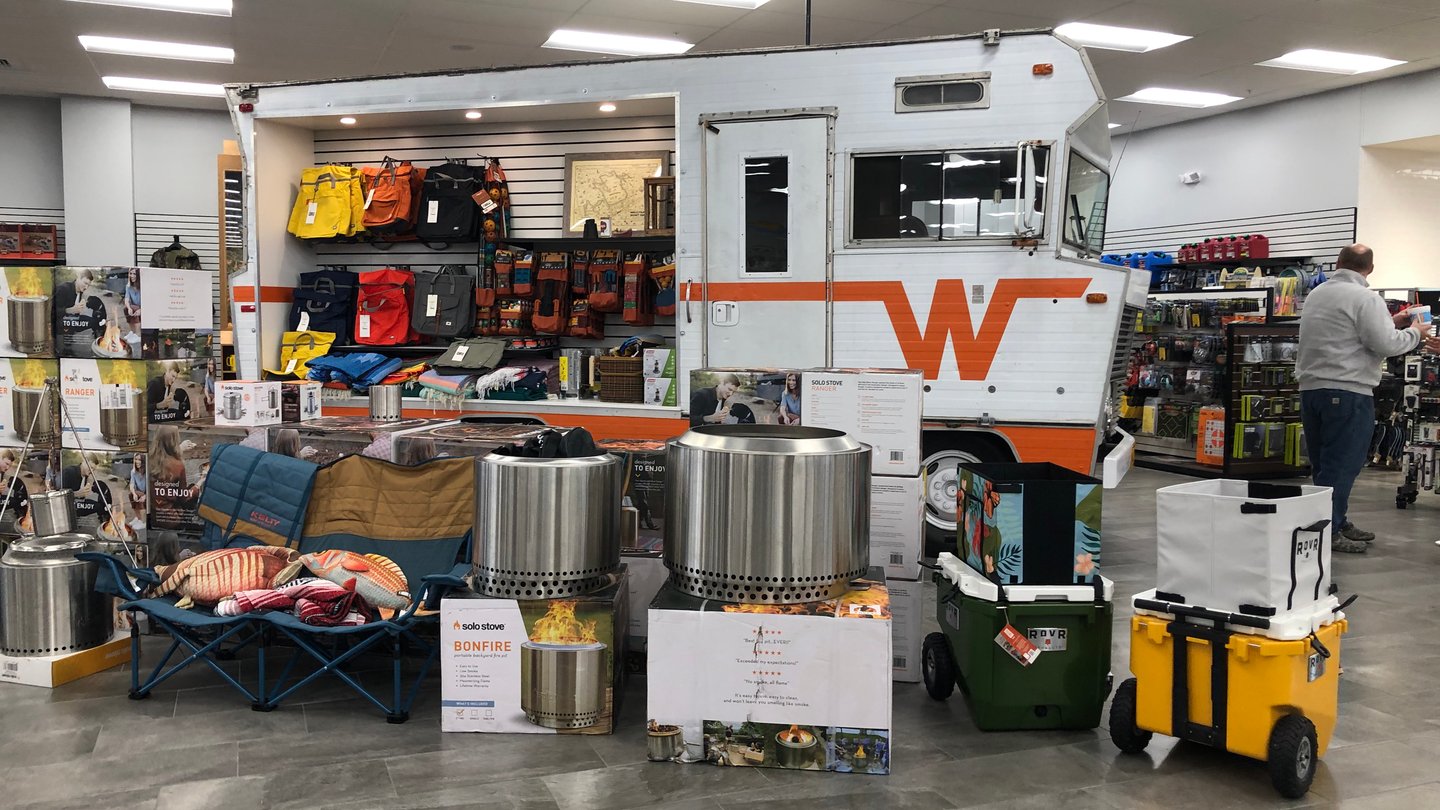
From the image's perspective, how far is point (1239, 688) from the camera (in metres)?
3.04

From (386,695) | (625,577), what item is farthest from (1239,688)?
(386,695)

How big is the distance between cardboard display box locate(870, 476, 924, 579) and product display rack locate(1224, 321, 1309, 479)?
6.29 m

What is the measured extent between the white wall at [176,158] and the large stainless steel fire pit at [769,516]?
38.9 feet

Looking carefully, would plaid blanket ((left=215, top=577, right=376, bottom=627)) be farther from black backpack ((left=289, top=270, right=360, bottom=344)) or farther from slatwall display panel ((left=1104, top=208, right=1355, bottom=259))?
slatwall display panel ((left=1104, top=208, right=1355, bottom=259))

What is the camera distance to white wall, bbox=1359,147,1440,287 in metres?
11.0

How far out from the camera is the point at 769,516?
319 cm

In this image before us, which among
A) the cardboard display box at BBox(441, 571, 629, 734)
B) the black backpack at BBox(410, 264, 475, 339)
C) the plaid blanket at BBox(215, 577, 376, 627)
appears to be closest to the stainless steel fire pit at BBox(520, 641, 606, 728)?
the cardboard display box at BBox(441, 571, 629, 734)

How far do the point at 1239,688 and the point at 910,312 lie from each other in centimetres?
291

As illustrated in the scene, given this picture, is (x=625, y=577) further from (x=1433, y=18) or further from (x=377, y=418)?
(x=1433, y=18)

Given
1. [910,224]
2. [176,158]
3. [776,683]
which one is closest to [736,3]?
[910,224]

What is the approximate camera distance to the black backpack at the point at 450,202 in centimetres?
734

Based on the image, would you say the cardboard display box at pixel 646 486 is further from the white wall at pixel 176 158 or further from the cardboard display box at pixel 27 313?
the white wall at pixel 176 158

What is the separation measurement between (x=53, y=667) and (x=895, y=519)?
309 centimetres

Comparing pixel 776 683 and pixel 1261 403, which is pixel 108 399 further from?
pixel 1261 403
